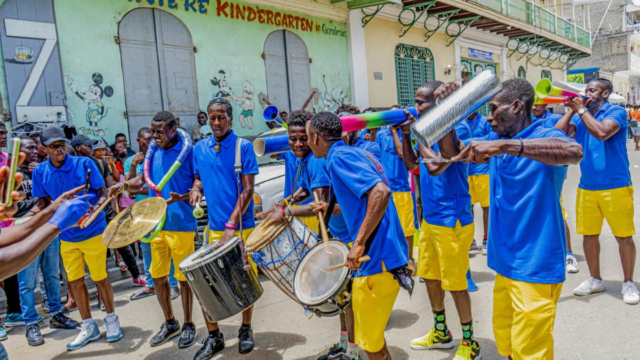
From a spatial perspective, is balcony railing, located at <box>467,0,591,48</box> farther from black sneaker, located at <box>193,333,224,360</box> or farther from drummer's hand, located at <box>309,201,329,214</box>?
black sneaker, located at <box>193,333,224,360</box>

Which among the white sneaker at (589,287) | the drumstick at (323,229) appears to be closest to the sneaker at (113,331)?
the drumstick at (323,229)

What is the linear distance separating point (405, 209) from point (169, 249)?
9.10 ft

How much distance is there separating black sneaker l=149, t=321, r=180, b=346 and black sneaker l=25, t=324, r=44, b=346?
122cm

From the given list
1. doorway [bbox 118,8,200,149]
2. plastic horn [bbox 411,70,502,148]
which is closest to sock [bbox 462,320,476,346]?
plastic horn [bbox 411,70,502,148]

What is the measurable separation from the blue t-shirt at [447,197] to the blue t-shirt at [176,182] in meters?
2.14

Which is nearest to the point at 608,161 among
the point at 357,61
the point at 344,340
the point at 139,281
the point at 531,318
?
the point at 531,318

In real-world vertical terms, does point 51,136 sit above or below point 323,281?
above

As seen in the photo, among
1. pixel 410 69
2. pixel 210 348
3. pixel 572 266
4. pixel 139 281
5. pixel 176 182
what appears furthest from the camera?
pixel 410 69

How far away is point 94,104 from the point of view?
9.12 meters

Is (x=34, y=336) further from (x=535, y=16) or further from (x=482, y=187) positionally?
(x=535, y=16)

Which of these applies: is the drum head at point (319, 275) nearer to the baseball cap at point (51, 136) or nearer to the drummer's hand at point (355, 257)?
the drummer's hand at point (355, 257)

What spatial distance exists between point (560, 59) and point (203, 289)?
30.8 metres

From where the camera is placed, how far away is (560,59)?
2938 cm

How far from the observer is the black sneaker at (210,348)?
4.13m
